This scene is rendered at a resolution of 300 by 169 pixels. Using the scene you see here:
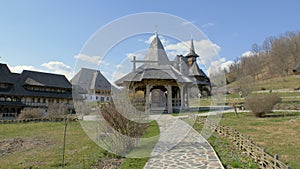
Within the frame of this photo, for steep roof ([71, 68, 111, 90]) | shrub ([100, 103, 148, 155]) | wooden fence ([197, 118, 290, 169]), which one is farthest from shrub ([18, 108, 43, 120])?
wooden fence ([197, 118, 290, 169])

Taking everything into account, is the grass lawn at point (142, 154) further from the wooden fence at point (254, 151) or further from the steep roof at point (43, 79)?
the steep roof at point (43, 79)

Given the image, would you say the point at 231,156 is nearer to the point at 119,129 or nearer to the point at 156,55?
the point at 119,129

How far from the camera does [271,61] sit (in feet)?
222

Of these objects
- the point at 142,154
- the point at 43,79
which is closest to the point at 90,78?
the point at 142,154

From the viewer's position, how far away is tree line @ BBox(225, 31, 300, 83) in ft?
211

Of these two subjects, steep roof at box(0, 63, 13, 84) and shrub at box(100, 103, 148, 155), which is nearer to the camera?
shrub at box(100, 103, 148, 155)

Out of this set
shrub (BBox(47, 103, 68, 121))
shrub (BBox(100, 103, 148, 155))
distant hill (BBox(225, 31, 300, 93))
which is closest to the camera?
shrub (BBox(100, 103, 148, 155))

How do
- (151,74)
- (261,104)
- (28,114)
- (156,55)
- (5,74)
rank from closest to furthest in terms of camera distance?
(261,104) < (151,74) < (156,55) < (28,114) < (5,74)

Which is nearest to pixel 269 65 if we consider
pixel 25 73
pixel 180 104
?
pixel 180 104

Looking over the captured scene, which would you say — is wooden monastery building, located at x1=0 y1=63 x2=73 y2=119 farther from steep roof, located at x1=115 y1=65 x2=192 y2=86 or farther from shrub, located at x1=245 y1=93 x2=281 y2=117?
shrub, located at x1=245 y1=93 x2=281 y2=117

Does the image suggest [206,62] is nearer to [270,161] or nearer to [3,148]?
[270,161]

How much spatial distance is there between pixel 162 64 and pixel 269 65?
181ft

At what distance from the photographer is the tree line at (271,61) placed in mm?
64438

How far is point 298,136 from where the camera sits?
11.7 meters
